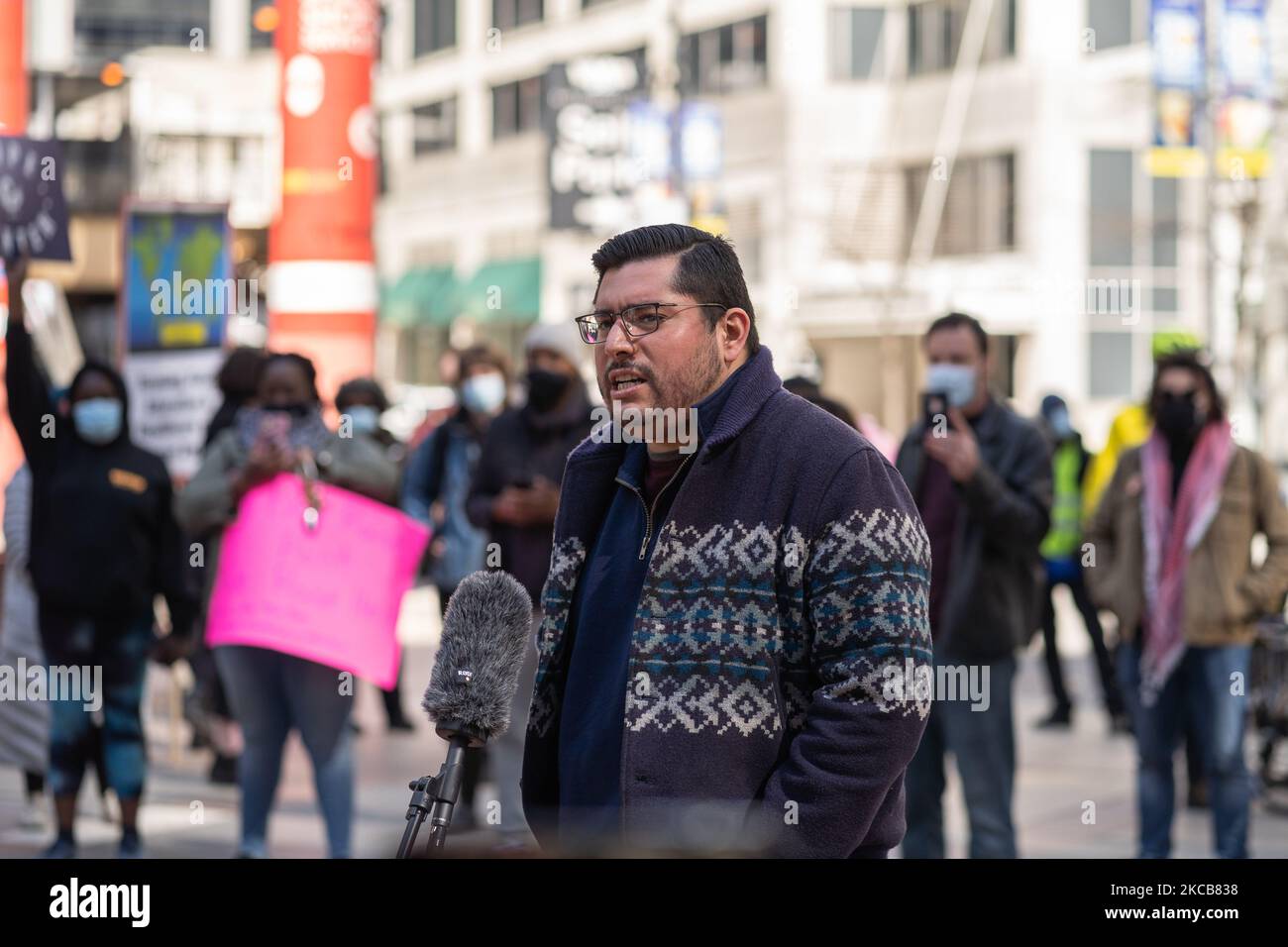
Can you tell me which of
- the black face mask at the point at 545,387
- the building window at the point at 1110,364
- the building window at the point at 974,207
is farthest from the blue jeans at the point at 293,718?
the building window at the point at 974,207

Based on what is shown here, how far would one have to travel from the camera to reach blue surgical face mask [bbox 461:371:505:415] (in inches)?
406

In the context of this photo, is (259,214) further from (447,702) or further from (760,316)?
(447,702)

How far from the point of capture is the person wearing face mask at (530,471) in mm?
7965

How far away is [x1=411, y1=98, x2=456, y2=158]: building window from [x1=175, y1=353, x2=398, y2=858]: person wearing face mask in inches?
1921

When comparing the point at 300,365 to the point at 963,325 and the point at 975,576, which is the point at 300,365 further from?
the point at 975,576

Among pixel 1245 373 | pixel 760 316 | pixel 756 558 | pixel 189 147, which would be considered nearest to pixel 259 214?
pixel 189 147

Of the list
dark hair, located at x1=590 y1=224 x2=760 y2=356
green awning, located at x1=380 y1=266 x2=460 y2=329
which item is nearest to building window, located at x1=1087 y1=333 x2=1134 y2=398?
green awning, located at x1=380 y1=266 x2=460 y2=329

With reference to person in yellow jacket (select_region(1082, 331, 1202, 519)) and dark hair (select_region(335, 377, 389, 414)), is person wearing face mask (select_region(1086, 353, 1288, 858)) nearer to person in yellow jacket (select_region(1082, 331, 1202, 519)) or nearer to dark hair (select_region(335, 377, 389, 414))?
person in yellow jacket (select_region(1082, 331, 1202, 519))

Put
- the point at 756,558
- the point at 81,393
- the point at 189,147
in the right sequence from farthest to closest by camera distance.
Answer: the point at 189,147 < the point at 81,393 < the point at 756,558

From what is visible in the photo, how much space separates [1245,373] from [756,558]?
71.1ft

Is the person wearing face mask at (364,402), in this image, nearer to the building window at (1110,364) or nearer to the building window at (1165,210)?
the building window at (1165,210)

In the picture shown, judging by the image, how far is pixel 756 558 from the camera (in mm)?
3230

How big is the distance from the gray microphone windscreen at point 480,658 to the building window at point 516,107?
159 feet

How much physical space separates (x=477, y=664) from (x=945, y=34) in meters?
38.6
